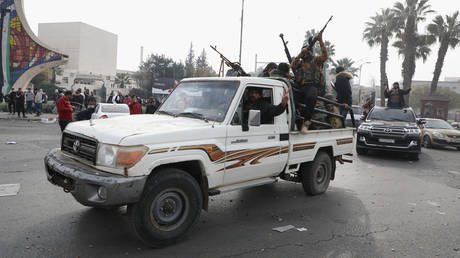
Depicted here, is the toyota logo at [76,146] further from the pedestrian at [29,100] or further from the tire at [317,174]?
the pedestrian at [29,100]

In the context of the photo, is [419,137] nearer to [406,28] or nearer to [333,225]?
[333,225]

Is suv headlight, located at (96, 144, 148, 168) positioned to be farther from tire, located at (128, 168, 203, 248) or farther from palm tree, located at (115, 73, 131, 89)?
palm tree, located at (115, 73, 131, 89)

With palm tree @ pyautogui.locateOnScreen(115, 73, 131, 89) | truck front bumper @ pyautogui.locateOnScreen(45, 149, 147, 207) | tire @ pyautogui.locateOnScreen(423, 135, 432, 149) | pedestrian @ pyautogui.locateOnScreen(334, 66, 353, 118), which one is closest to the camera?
truck front bumper @ pyautogui.locateOnScreen(45, 149, 147, 207)

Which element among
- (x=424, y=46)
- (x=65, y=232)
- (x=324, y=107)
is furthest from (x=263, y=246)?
(x=424, y=46)

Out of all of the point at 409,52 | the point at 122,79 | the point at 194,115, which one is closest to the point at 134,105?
the point at 194,115

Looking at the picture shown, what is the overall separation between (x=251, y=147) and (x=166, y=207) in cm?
142

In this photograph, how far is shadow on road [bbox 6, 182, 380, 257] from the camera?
12.0 feet

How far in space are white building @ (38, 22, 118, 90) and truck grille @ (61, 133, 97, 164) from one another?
4651 inches

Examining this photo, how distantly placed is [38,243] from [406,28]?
114 feet

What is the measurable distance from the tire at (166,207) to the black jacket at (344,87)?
466cm

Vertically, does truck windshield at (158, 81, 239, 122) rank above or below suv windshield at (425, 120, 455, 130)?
above

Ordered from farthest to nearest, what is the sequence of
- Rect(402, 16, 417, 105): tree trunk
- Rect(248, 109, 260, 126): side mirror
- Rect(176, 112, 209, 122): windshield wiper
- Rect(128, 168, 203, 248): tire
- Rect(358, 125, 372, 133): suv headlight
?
Rect(402, 16, 417, 105): tree trunk, Rect(358, 125, 372, 133): suv headlight, Rect(176, 112, 209, 122): windshield wiper, Rect(248, 109, 260, 126): side mirror, Rect(128, 168, 203, 248): tire

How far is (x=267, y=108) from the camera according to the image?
4766 millimetres

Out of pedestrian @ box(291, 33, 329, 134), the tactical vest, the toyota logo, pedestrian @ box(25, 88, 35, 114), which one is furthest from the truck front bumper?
pedestrian @ box(25, 88, 35, 114)
